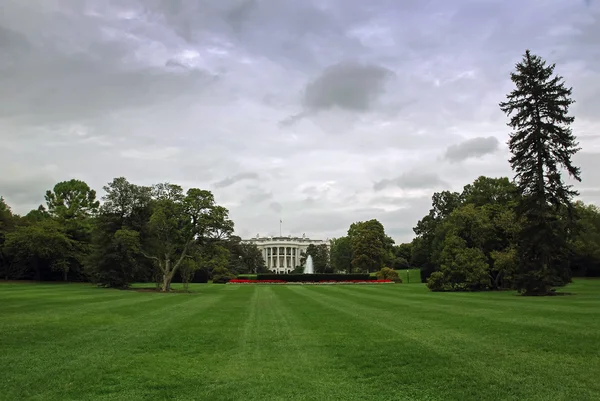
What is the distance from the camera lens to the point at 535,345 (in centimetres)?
1020

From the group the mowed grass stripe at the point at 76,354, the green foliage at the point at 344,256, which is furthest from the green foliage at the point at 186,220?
the green foliage at the point at 344,256

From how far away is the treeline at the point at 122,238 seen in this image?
39.2 metres

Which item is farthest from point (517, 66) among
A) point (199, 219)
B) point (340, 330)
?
point (199, 219)

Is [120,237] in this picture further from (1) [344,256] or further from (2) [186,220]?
(1) [344,256]

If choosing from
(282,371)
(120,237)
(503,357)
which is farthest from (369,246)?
(282,371)

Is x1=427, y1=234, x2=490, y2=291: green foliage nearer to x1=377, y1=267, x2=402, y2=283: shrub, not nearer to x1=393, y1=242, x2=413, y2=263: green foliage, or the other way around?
x1=377, y1=267, x2=402, y2=283: shrub

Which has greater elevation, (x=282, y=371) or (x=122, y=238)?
(x=122, y=238)

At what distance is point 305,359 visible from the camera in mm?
9523

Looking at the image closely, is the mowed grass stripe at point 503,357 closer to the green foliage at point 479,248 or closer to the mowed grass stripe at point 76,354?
the mowed grass stripe at point 76,354

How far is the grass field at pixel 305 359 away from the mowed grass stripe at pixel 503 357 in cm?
3

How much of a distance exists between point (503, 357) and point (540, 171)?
76.6 ft

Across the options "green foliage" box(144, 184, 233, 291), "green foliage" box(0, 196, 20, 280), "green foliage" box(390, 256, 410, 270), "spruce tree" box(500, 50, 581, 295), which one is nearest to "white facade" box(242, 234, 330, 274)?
"green foliage" box(390, 256, 410, 270)

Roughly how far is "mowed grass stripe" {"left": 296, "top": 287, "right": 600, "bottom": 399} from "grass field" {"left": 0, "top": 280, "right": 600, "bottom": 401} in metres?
0.03

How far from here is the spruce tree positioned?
2833cm
